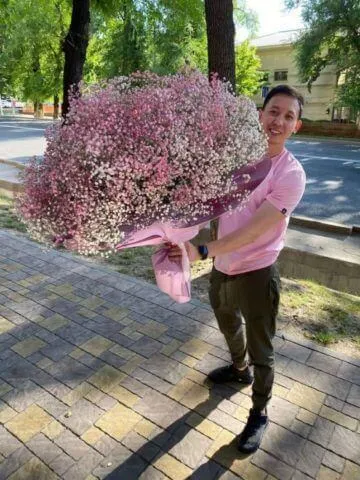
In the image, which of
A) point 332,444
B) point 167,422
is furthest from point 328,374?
point 167,422

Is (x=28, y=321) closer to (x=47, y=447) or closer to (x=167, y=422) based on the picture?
(x=47, y=447)

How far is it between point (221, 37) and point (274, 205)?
9.83 ft

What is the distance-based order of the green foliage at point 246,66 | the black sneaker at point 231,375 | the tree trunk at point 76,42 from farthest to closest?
the green foliage at point 246,66 → the tree trunk at point 76,42 → the black sneaker at point 231,375

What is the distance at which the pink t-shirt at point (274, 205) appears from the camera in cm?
176

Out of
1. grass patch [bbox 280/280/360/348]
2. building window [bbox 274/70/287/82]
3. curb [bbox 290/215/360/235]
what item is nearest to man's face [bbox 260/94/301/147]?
grass patch [bbox 280/280/360/348]

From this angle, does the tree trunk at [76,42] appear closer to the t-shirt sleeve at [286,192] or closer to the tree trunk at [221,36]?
the tree trunk at [221,36]

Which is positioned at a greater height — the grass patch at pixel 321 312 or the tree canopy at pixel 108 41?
the tree canopy at pixel 108 41

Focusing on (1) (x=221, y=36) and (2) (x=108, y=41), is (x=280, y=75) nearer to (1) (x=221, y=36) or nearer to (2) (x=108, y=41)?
(2) (x=108, y=41)

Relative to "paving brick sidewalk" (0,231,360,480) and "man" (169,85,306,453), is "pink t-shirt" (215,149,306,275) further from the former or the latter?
"paving brick sidewalk" (0,231,360,480)

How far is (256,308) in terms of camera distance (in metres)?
2.03

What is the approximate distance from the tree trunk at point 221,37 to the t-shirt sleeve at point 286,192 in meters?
2.17

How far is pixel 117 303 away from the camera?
3756 millimetres

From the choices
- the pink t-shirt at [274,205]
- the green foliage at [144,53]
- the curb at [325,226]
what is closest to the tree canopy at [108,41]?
the green foliage at [144,53]

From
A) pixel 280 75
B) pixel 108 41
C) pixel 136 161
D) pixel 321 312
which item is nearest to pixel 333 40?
pixel 280 75
